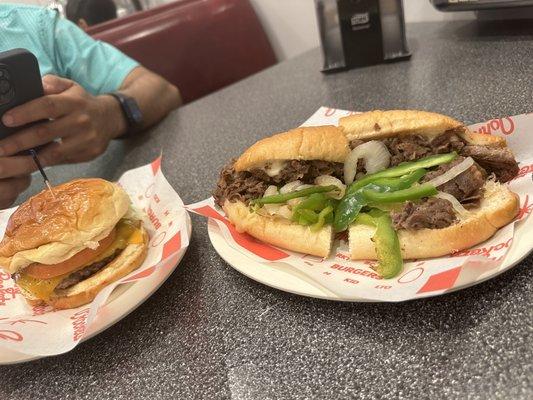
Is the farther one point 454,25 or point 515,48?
point 454,25

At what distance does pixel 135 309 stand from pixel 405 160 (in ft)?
2.32

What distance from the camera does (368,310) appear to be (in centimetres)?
89

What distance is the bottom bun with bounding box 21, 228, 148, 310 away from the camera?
1.13 meters

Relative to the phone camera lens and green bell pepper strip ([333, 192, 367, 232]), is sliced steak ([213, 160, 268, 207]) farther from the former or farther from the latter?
the phone camera lens

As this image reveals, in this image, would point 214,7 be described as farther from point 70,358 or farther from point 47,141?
point 70,358

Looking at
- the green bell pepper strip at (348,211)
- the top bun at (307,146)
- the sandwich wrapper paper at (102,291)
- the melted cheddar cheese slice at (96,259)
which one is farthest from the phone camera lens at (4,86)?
the green bell pepper strip at (348,211)

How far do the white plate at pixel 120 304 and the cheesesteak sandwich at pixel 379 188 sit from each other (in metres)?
0.25

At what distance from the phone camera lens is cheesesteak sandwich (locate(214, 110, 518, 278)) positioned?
0.77 metres

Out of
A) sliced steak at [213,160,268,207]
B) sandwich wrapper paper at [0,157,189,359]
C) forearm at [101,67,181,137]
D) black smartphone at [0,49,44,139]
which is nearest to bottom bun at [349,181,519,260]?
sliced steak at [213,160,268,207]

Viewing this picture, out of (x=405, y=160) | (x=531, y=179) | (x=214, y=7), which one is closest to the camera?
(x=531, y=179)

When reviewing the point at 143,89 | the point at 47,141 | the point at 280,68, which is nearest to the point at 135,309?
the point at 47,141

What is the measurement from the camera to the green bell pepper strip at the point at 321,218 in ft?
3.51

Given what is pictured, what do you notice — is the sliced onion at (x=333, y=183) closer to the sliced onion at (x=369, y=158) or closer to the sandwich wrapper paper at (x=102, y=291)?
the sliced onion at (x=369, y=158)

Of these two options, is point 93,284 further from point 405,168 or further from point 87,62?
point 87,62
